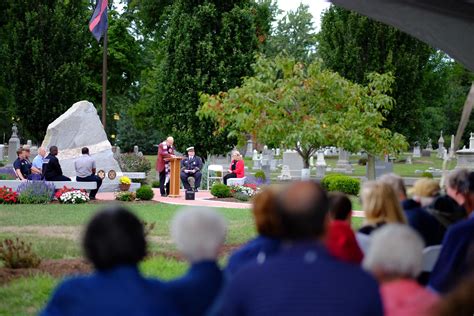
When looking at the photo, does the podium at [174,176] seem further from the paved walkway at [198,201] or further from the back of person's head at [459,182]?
the back of person's head at [459,182]

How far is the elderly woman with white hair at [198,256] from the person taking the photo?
3.57 meters

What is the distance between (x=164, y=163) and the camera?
83.4 feet

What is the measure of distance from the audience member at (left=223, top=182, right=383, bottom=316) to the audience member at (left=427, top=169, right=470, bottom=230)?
310 centimetres

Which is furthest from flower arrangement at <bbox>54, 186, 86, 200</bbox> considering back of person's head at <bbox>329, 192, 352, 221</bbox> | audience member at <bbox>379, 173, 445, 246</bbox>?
back of person's head at <bbox>329, 192, 352, 221</bbox>

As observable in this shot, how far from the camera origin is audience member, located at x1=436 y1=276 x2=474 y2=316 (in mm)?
2555

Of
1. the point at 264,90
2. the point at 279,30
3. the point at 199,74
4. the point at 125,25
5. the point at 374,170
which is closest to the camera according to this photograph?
the point at 264,90

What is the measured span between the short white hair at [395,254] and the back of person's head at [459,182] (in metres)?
2.67

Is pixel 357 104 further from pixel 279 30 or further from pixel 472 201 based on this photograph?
pixel 279 30

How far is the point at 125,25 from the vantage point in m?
47.2

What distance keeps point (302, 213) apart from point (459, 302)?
2.68 ft

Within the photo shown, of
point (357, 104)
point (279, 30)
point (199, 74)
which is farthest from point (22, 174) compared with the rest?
point (279, 30)

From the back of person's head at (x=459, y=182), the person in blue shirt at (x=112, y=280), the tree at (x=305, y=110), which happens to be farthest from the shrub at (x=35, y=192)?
the person in blue shirt at (x=112, y=280)

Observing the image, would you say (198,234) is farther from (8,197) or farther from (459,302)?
(8,197)

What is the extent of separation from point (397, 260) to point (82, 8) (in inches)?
1641
